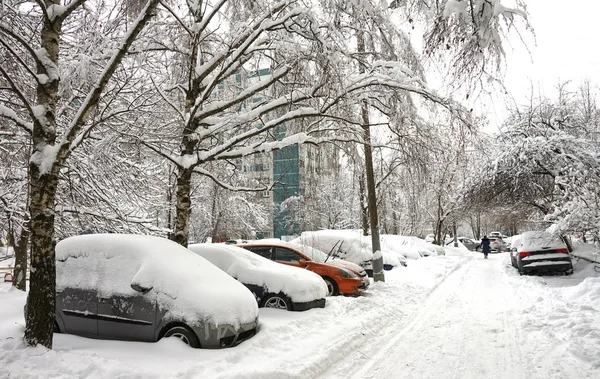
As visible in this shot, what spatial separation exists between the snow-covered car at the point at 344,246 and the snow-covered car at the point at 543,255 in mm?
5506

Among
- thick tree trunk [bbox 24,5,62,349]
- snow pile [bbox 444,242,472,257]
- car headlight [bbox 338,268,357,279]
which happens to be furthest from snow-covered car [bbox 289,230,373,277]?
snow pile [bbox 444,242,472,257]

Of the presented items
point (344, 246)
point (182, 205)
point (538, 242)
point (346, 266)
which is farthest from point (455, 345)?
point (538, 242)

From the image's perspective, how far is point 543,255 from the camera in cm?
1424

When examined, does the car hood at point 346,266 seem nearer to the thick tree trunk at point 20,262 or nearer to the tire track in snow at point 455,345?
the tire track in snow at point 455,345

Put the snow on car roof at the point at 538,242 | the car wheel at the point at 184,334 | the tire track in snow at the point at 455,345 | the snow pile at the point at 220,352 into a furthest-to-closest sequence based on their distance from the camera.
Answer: the snow on car roof at the point at 538,242 < the car wheel at the point at 184,334 < the tire track in snow at the point at 455,345 < the snow pile at the point at 220,352

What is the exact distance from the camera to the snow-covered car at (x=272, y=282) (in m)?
8.35

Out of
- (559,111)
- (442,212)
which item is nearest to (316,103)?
(559,111)

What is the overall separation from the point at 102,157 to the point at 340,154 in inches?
197

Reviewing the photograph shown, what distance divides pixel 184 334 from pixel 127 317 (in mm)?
879

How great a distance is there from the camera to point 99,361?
15.8ft

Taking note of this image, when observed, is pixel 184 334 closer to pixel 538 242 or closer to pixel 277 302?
pixel 277 302

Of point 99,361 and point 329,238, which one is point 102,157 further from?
point 329,238

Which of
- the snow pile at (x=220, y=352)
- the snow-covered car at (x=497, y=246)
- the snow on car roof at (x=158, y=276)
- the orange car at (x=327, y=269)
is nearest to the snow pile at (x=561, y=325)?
the snow pile at (x=220, y=352)

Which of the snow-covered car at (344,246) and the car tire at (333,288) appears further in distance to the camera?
the snow-covered car at (344,246)
